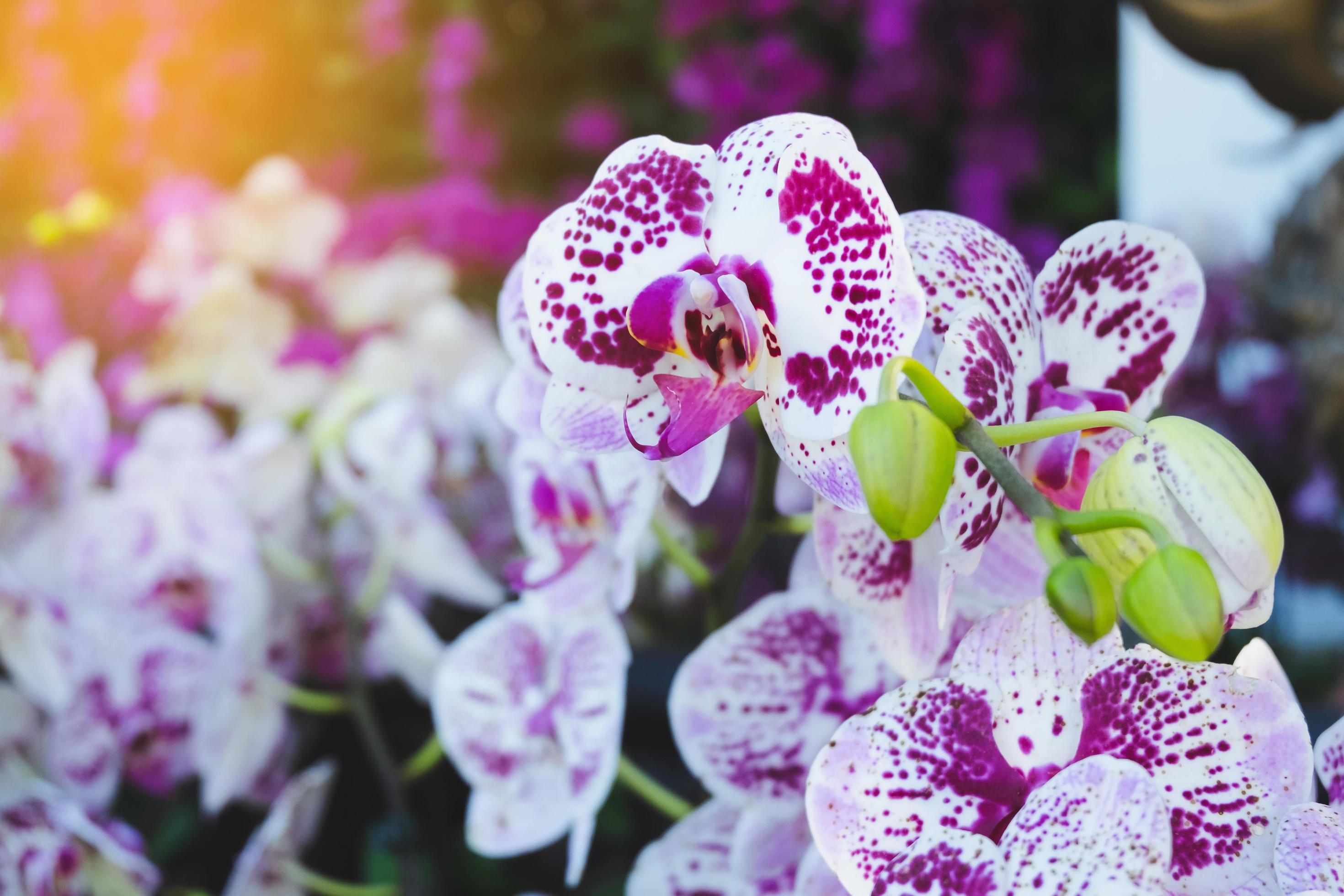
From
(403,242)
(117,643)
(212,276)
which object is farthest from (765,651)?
(403,242)

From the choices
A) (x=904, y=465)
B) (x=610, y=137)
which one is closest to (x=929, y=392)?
(x=904, y=465)

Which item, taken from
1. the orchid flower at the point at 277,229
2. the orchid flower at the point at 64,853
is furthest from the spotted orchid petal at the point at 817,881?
the orchid flower at the point at 277,229

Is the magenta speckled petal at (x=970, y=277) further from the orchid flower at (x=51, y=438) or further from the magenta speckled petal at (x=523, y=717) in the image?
the orchid flower at (x=51, y=438)

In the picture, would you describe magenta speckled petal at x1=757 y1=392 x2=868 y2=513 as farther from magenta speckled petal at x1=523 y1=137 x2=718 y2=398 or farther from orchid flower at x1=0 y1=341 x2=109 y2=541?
orchid flower at x1=0 y1=341 x2=109 y2=541

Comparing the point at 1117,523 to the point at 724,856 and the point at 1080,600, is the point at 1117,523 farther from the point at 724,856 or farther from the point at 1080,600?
the point at 724,856

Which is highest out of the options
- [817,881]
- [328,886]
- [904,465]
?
[904,465]

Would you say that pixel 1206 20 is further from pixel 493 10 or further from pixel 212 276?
pixel 493 10
